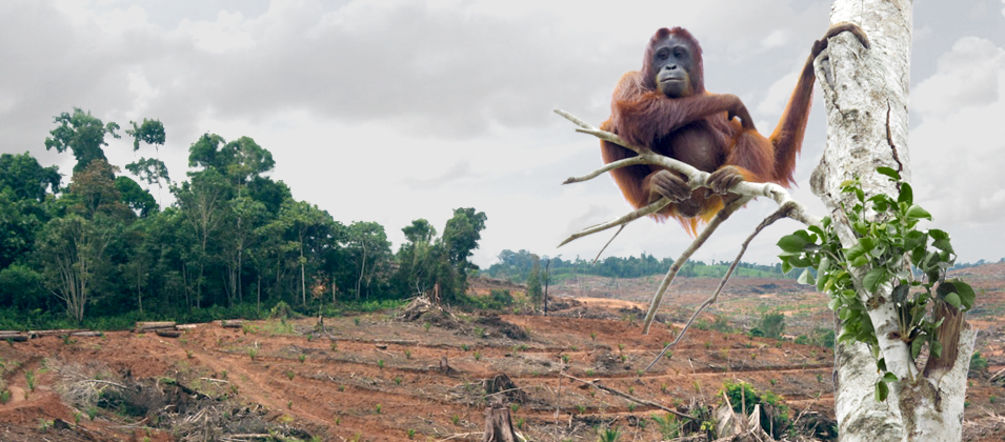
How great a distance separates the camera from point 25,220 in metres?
22.0

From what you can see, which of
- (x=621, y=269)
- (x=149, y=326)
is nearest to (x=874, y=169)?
(x=149, y=326)

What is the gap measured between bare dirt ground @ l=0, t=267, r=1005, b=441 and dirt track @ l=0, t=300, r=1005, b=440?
0.05 m

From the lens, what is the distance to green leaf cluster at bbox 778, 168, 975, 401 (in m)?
1.17

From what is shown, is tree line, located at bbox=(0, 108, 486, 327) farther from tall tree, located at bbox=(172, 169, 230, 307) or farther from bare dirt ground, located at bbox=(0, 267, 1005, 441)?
bare dirt ground, located at bbox=(0, 267, 1005, 441)

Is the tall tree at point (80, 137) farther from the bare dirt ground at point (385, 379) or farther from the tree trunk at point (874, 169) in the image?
the tree trunk at point (874, 169)

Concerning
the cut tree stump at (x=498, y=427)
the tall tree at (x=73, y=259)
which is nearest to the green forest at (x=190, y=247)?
the tall tree at (x=73, y=259)

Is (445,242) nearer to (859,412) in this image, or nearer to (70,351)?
(70,351)

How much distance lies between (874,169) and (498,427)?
3.89 m

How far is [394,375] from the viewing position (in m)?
14.1

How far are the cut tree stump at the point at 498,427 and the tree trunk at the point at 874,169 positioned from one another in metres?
3.69

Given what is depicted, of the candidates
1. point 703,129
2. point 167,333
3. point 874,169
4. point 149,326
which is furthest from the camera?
point 149,326

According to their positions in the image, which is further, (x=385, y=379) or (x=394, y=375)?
(x=394, y=375)

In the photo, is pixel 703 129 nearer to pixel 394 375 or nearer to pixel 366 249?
pixel 394 375

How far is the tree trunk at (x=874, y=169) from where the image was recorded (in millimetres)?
1165
